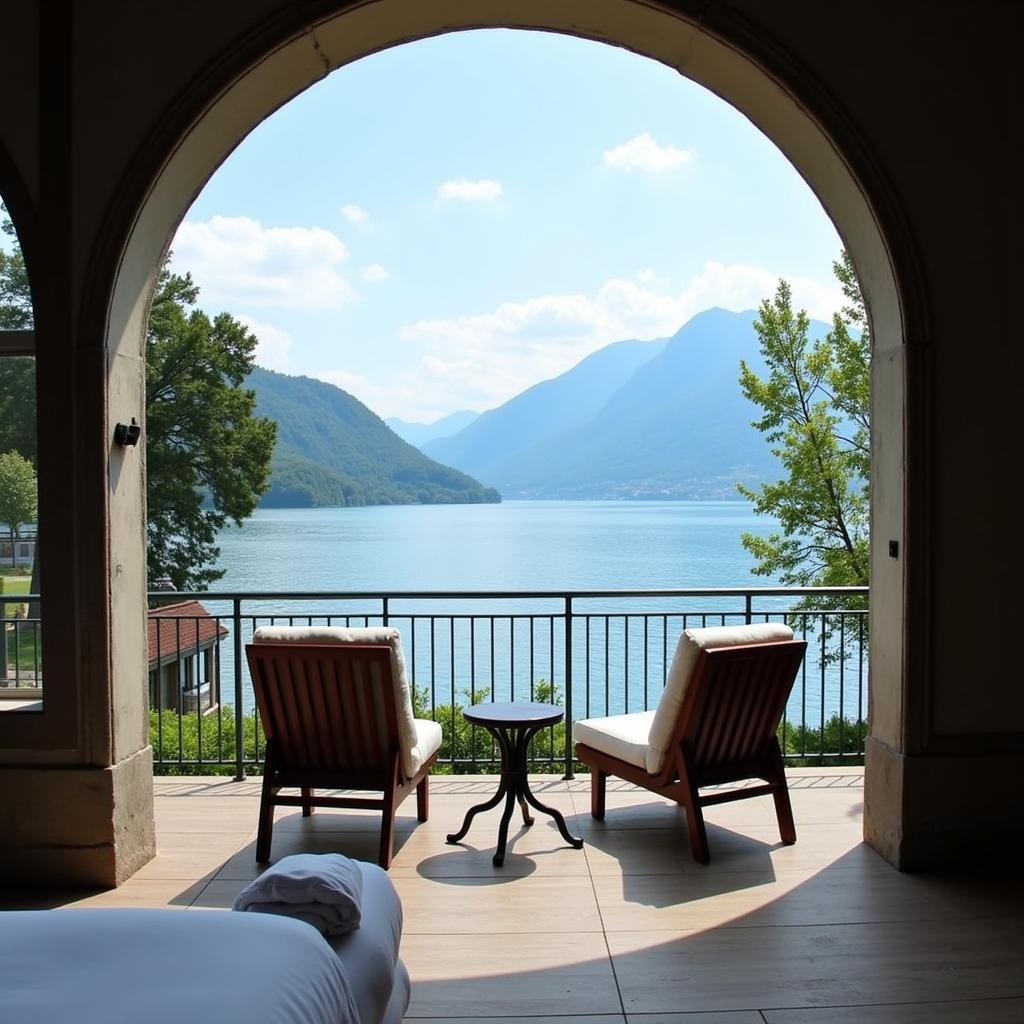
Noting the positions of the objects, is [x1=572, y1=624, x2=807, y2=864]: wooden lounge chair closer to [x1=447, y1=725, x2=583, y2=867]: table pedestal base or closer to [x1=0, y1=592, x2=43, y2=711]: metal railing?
[x1=447, y1=725, x2=583, y2=867]: table pedestal base

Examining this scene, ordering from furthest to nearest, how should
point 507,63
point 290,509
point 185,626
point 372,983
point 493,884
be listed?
point 290,509, point 507,63, point 185,626, point 493,884, point 372,983

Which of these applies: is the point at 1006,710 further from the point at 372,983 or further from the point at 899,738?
the point at 372,983

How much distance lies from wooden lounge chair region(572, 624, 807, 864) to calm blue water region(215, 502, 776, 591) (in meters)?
28.3

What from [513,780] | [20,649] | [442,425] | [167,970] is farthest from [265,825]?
[442,425]

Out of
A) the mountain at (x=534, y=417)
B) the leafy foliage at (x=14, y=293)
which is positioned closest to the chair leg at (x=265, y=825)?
the leafy foliage at (x=14, y=293)

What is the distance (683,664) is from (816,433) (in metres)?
11.1

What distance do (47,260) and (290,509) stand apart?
38.5m

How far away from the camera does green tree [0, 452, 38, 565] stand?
3.77 meters

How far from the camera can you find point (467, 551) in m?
51.8

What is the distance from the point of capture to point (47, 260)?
3.68 meters

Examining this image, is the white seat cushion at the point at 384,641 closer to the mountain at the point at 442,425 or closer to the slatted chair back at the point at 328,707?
the slatted chair back at the point at 328,707

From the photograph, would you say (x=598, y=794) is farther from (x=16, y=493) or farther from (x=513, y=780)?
(x=16, y=493)

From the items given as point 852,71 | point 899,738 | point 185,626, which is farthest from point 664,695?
point 185,626

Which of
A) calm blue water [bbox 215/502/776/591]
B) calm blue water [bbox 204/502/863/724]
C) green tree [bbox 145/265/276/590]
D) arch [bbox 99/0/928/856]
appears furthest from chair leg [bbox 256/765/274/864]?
calm blue water [bbox 215/502/776/591]
